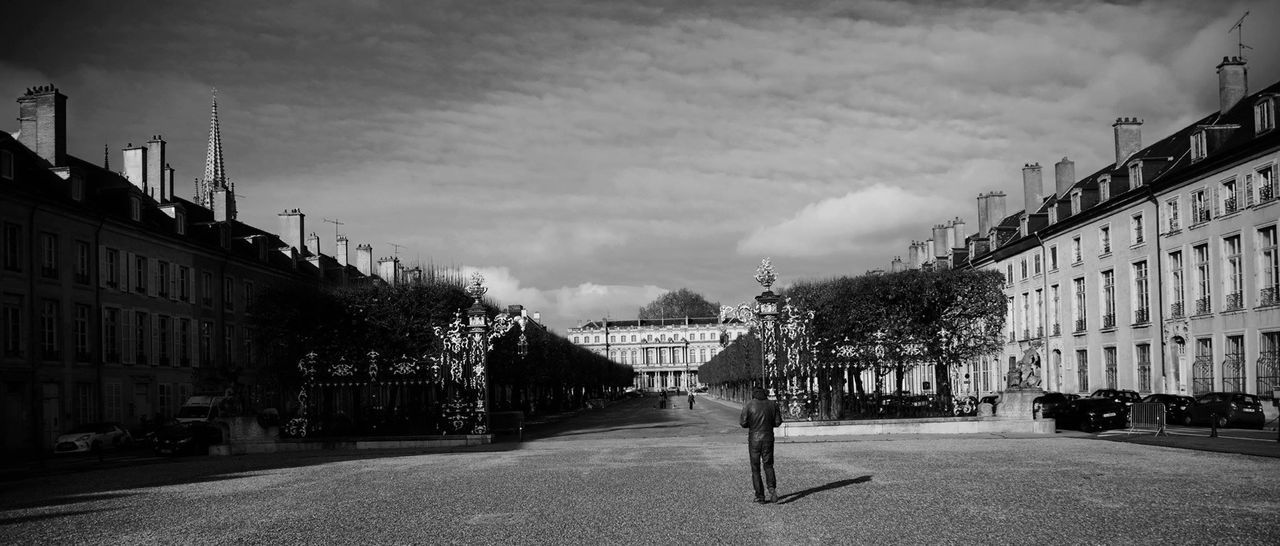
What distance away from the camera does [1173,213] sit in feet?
158

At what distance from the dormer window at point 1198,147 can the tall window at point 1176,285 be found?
13.5ft

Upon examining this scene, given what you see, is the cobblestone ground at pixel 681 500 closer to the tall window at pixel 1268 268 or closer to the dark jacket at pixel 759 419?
the dark jacket at pixel 759 419

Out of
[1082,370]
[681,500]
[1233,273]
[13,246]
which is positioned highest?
[13,246]

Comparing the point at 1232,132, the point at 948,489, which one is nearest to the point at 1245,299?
the point at 1232,132

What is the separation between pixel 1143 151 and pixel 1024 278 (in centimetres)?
1091

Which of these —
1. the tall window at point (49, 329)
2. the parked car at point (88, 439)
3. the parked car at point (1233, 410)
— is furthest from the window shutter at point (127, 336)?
the parked car at point (1233, 410)

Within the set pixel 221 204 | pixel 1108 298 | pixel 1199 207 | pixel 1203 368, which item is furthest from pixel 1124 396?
pixel 221 204

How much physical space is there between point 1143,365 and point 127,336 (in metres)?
46.1

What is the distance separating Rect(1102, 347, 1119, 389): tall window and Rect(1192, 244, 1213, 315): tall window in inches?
327

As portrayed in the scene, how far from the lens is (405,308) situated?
43.5m

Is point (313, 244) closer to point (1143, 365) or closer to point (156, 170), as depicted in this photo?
point (156, 170)

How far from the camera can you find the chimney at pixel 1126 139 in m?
60.6

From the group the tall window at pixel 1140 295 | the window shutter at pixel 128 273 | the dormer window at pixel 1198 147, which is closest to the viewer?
the dormer window at pixel 1198 147

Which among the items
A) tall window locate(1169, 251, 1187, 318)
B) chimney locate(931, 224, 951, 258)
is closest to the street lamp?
tall window locate(1169, 251, 1187, 318)
